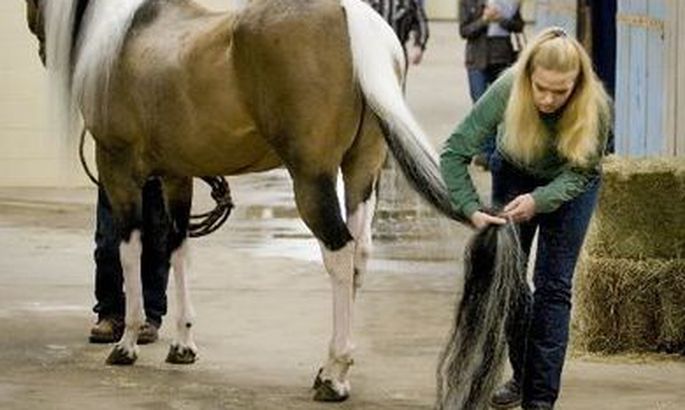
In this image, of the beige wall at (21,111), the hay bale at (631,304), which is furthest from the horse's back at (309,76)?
the beige wall at (21,111)

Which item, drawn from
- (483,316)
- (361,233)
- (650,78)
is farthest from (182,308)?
(650,78)

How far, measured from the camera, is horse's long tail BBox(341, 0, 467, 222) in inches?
311

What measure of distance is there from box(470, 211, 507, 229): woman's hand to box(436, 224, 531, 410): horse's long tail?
0.02m

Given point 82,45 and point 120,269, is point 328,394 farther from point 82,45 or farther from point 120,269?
point 82,45

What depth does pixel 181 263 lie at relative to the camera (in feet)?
29.9

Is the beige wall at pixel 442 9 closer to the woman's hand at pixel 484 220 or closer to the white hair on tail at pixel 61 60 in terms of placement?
the white hair on tail at pixel 61 60

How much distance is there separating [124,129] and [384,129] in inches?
56.0

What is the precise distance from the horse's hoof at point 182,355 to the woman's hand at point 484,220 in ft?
7.35

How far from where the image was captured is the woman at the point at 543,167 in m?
7.14

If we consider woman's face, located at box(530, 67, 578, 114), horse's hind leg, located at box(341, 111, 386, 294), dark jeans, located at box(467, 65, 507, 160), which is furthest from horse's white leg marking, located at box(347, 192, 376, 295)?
dark jeans, located at box(467, 65, 507, 160)

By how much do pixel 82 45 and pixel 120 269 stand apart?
3.75 ft

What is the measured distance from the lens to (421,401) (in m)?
8.10

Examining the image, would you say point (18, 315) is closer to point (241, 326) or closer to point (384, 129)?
point (241, 326)

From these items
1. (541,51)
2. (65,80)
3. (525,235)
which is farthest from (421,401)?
(65,80)
